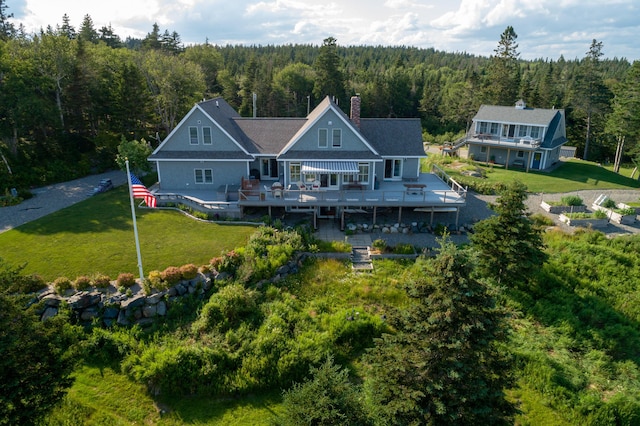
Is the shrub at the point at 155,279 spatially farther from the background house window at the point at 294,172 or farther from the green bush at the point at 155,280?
the background house window at the point at 294,172

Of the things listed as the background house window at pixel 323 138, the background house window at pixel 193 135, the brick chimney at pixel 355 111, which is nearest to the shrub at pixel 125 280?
the background house window at pixel 193 135

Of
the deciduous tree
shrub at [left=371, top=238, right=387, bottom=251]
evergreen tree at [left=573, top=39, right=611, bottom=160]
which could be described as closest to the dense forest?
evergreen tree at [left=573, top=39, right=611, bottom=160]

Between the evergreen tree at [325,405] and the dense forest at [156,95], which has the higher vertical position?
the dense forest at [156,95]

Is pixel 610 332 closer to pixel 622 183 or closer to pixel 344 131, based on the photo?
pixel 344 131

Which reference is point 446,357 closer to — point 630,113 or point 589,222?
point 589,222

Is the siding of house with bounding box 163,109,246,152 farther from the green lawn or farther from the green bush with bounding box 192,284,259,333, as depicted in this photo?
the green lawn
